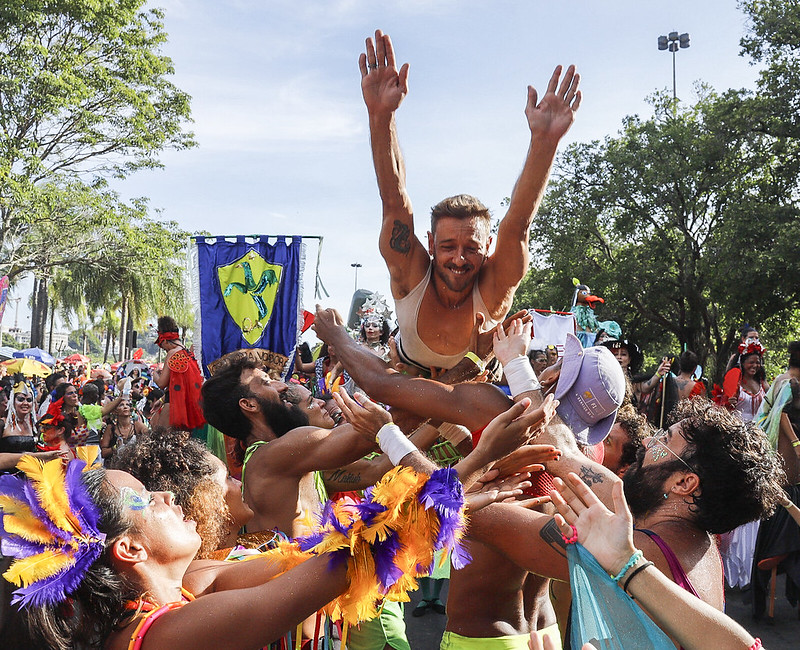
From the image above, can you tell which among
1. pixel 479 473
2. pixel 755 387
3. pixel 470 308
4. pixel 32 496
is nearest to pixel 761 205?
→ pixel 755 387

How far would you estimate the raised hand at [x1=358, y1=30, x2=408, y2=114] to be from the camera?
137 inches

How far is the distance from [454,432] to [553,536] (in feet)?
4.52

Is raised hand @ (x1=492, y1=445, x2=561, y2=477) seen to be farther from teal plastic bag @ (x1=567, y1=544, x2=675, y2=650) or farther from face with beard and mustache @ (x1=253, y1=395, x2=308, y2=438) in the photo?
face with beard and mustache @ (x1=253, y1=395, x2=308, y2=438)

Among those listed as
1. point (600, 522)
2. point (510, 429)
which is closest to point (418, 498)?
point (600, 522)

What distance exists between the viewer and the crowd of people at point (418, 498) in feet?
5.72

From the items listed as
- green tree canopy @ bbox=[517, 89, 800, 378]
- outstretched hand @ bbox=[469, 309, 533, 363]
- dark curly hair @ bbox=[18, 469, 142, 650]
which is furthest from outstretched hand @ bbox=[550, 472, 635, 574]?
green tree canopy @ bbox=[517, 89, 800, 378]

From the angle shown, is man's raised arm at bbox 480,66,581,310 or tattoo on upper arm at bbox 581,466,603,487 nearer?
tattoo on upper arm at bbox 581,466,603,487

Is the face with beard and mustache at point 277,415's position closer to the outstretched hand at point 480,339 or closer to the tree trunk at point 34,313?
the outstretched hand at point 480,339

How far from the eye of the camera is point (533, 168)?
3.50m

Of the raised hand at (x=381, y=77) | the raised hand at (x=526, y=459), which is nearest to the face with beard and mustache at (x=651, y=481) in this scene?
the raised hand at (x=526, y=459)

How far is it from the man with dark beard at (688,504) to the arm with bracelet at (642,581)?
7.3 inches

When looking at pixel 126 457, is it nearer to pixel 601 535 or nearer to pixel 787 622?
pixel 601 535

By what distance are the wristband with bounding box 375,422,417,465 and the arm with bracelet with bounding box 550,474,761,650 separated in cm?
64

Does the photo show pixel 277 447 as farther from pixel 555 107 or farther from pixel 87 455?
pixel 555 107
